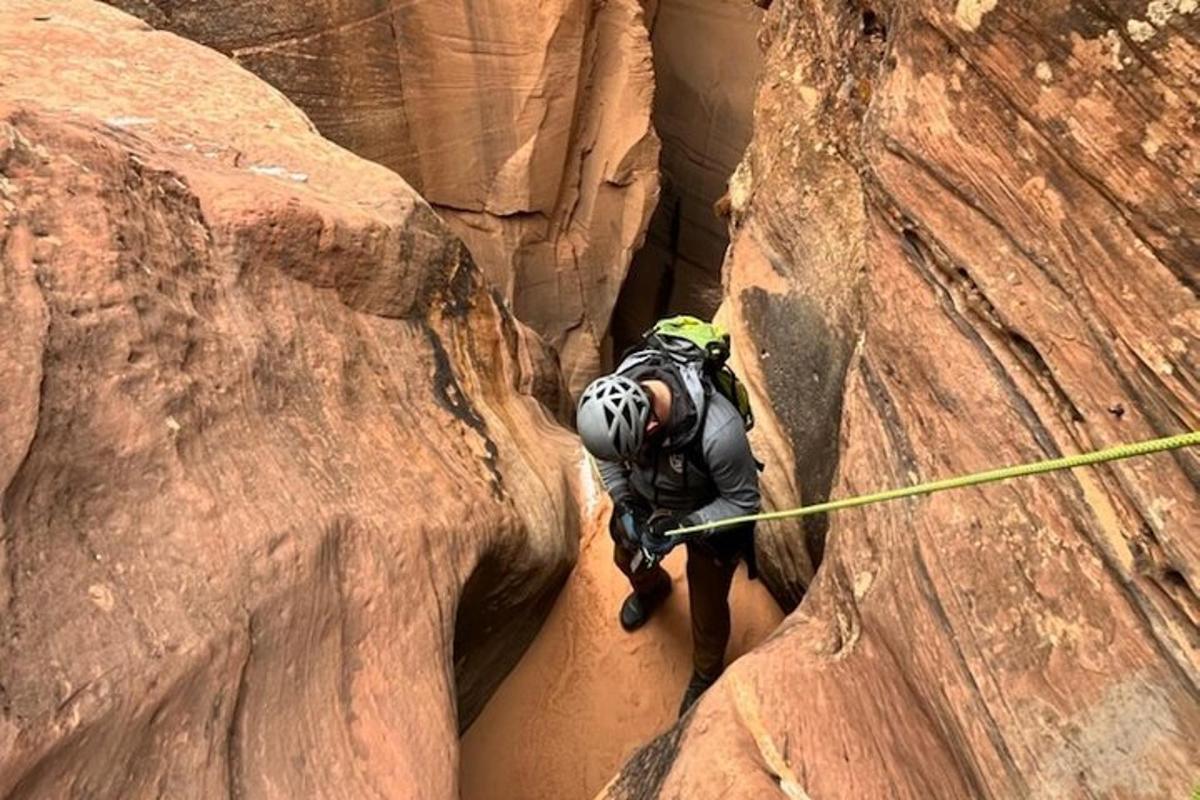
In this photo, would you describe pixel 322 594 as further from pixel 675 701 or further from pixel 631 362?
pixel 675 701

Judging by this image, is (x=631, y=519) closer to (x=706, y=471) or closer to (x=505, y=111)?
(x=706, y=471)

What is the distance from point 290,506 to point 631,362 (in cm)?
162

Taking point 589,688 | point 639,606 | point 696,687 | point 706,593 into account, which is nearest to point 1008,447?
point 706,593

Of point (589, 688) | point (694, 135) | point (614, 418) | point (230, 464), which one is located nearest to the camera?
point (230, 464)

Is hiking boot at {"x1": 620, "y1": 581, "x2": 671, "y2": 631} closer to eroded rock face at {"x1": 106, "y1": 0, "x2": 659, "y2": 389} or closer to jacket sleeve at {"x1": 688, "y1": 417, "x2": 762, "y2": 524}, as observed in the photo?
jacket sleeve at {"x1": 688, "y1": 417, "x2": 762, "y2": 524}

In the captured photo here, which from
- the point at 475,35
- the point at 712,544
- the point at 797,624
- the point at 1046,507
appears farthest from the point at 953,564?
the point at 475,35

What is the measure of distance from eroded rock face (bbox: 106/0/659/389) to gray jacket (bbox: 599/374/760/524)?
5.91 metres

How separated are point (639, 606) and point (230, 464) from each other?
9.09ft

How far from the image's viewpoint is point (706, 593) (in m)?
4.84

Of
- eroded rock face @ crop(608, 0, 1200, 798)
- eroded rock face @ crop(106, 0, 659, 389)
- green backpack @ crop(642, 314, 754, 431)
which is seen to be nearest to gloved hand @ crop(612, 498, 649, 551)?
green backpack @ crop(642, 314, 754, 431)

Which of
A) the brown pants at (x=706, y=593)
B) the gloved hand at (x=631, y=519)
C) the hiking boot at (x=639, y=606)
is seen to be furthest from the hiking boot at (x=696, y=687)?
the gloved hand at (x=631, y=519)

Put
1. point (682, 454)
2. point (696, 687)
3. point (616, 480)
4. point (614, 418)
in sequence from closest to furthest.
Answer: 1. point (614, 418)
2. point (682, 454)
3. point (616, 480)
4. point (696, 687)

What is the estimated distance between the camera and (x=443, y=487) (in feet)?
13.6

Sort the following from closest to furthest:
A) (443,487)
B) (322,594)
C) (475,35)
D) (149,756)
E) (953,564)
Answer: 1. (149,756)
2. (953,564)
3. (322,594)
4. (443,487)
5. (475,35)
